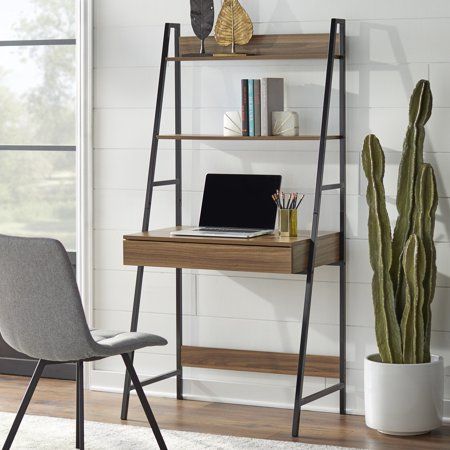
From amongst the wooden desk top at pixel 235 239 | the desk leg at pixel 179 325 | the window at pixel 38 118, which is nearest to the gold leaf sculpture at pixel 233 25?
the wooden desk top at pixel 235 239

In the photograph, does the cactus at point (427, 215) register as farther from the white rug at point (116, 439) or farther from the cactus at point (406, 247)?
the white rug at point (116, 439)

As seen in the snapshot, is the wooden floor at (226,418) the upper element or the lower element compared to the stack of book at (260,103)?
lower

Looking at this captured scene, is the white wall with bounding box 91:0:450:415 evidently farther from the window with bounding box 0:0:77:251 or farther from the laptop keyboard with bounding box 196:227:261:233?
the window with bounding box 0:0:77:251

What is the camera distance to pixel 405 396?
167 inches

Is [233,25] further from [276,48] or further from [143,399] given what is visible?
[143,399]

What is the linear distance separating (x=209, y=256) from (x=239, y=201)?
1.35 feet

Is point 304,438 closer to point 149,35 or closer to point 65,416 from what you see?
point 65,416

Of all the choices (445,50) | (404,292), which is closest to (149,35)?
(445,50)

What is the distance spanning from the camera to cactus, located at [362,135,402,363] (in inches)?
168

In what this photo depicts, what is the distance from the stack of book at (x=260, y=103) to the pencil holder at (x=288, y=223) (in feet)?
1.16

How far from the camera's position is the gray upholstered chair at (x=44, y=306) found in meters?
3.57

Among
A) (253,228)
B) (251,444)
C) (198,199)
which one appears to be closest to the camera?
(251,444)

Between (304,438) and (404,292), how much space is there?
0.70 metres

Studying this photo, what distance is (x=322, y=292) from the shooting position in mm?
4668
